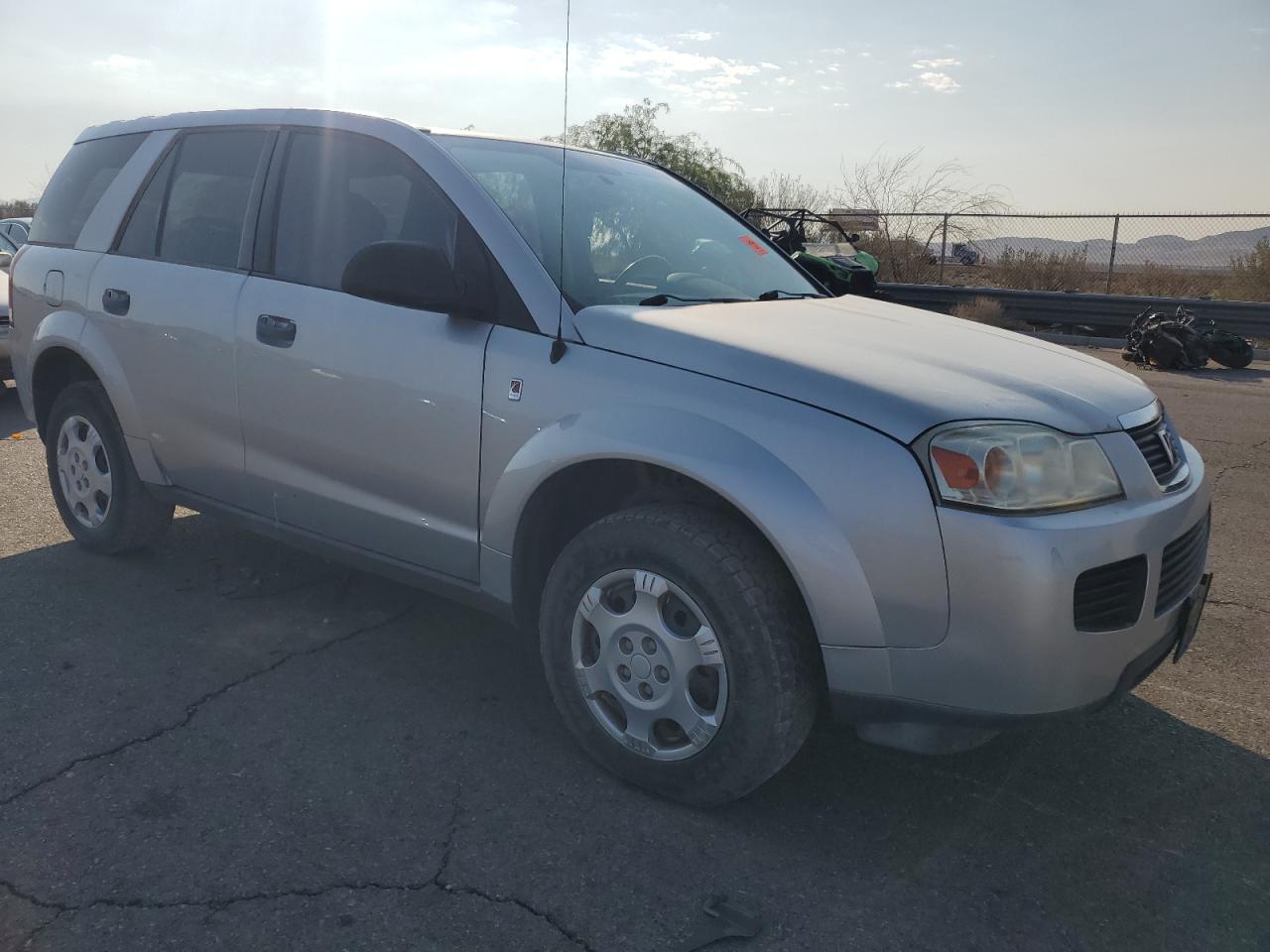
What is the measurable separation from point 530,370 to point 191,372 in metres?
1.63

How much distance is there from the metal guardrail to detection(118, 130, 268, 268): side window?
30.5 ft

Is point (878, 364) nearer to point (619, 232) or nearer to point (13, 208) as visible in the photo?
point (619, 232)

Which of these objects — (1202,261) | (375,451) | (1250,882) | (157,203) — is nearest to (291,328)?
(375,451)

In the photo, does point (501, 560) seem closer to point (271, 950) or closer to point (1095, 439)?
point (271, 950)

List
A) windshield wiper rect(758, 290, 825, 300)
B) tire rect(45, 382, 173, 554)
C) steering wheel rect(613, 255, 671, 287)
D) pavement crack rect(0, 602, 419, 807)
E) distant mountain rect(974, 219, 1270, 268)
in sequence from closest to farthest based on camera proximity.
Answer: pavement crack rect(0, 602, 419, 807) → steering wheel rect(613, 255, 671, 287) → windshield wiper rect(758, 290, 825, 300) → tire rect(45, 382, 173, 554) → distant mountain rect(974, 219, 1270, 268)

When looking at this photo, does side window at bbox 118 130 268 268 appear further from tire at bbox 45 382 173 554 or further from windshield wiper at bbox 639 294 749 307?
windshield wiper at bbox 639 294 749 307

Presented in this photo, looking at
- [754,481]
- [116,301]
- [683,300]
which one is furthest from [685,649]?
[116,301]

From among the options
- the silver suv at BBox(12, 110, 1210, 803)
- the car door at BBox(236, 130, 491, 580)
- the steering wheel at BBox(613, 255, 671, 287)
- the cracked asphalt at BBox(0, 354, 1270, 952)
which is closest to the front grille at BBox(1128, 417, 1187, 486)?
the silver suv at BBox(12, 110, 1210, 803)

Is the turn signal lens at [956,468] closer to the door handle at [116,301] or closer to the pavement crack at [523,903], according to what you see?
the pavement crack at [523,903]

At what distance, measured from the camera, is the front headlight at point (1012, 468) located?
2.39 meters

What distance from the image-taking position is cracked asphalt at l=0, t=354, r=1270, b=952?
240 centimetres

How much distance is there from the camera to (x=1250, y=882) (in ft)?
8.41

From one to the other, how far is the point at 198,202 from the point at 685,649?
107 inches

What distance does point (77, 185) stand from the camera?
15.5 ft
